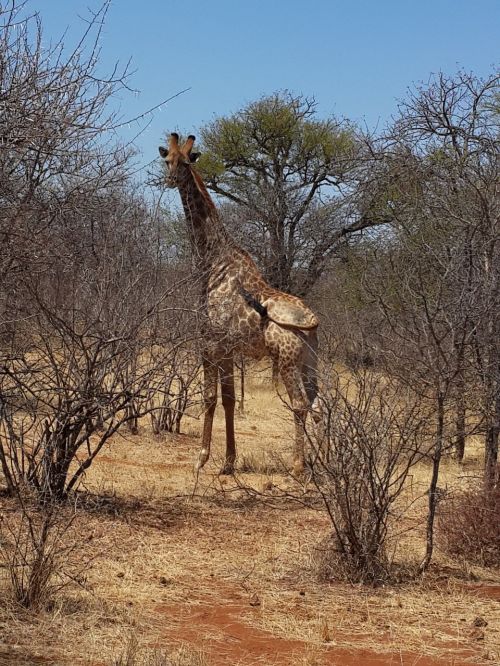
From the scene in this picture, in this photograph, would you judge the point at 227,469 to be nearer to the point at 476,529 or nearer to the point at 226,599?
the point at 476,529

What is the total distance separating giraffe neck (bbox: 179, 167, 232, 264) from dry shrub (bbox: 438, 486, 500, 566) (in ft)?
14.8

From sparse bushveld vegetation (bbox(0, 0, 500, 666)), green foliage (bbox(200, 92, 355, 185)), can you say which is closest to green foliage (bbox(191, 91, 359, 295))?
green foliage (bbox(200, 92, 355, 185))

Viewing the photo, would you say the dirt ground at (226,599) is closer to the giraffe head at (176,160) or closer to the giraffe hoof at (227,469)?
the giraffe hoof at (227,469)

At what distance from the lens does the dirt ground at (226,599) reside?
17.8 ft

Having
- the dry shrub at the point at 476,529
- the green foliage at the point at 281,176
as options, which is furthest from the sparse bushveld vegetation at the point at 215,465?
the green foliage at the point at 281,176

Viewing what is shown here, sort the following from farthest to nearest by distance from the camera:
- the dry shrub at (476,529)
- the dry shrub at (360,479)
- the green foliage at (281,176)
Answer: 1. the green foliage at (281,176)
2. the dry shrub at (476,529)
3. the dry shrub at (360,479)

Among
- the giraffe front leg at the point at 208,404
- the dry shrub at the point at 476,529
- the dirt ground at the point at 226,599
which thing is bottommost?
the dirt ground at the point at 226,599

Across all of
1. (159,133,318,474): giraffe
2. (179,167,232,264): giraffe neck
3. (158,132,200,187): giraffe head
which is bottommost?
(159,133,318,474): giraffe

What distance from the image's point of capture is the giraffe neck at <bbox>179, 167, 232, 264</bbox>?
1135cm

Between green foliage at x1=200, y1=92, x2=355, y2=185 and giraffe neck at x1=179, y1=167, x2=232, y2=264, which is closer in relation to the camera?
giraffe neck at x1=179, y1=167, x2=232, y2=264

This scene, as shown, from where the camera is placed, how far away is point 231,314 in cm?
1107

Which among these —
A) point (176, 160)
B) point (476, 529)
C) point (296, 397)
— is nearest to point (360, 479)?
point (476, 529)

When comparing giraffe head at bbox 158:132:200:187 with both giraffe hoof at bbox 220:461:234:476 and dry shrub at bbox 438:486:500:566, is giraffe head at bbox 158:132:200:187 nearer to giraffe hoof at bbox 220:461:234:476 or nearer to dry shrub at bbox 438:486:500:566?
giraffe hoof at bbox 220:461:234:476

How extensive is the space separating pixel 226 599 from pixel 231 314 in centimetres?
495
